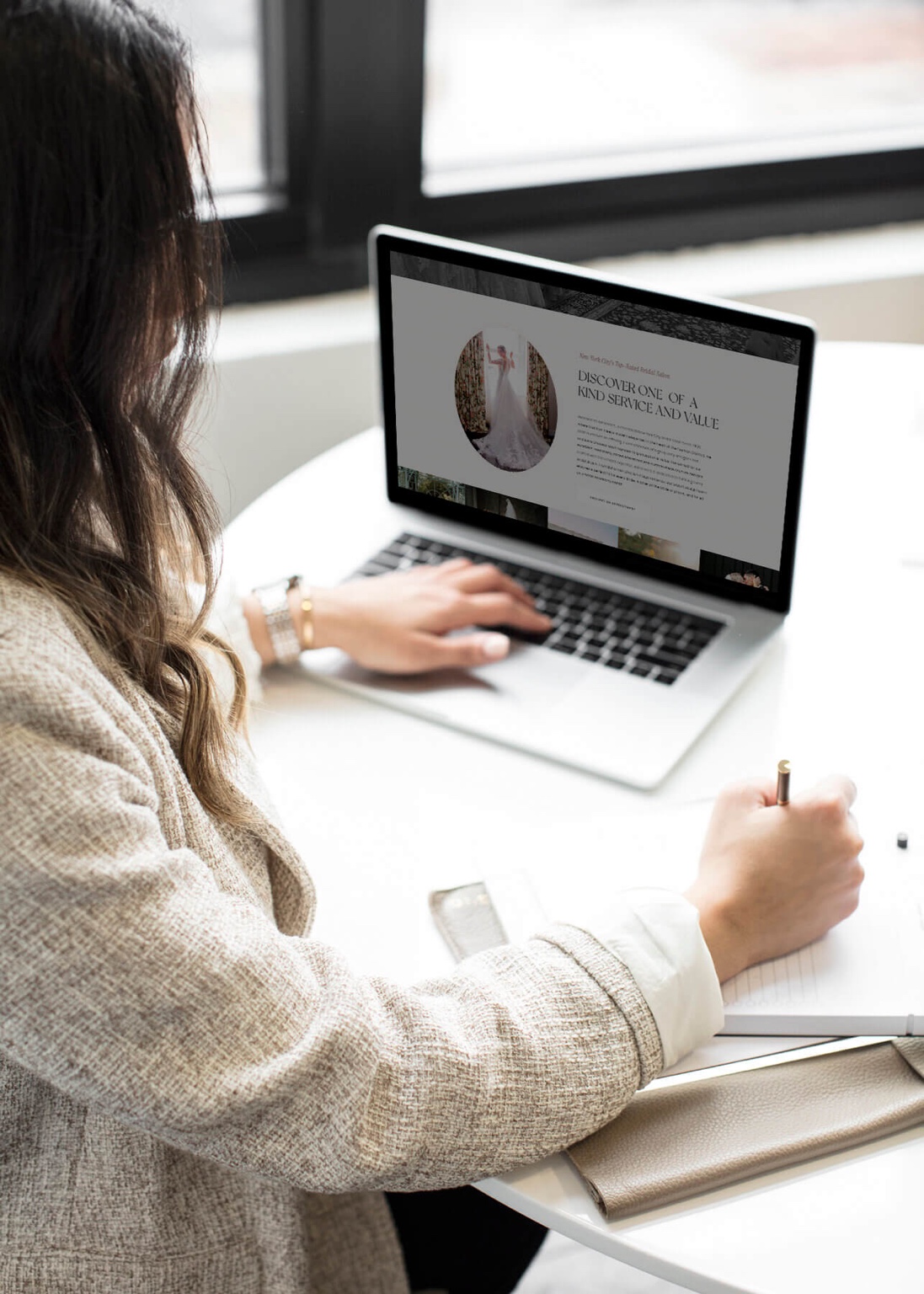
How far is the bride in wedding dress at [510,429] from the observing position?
1.05 metres

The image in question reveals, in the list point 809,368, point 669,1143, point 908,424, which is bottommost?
point 669,1143

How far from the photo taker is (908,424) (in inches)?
56.0

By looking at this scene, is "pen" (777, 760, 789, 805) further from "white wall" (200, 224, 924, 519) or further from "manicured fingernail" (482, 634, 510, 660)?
"white wall" (200, 224, 924, 519)

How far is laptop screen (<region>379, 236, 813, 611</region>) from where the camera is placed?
964mm

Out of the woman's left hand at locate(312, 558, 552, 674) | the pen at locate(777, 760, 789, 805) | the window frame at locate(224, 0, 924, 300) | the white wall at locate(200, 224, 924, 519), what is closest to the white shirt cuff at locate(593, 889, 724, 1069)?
the pen at locate(777, 760, 789, 805)

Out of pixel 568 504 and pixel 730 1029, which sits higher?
pixel 568 504

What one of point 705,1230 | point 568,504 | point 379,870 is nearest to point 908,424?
point 568,504

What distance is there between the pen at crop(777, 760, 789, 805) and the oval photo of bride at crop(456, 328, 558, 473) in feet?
1.15

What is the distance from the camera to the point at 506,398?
1.06m

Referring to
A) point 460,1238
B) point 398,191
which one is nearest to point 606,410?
point 460,1238

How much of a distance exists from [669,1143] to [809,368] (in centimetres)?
52

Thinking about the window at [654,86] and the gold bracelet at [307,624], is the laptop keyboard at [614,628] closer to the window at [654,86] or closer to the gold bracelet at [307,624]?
the gold bracelet at [307,624]

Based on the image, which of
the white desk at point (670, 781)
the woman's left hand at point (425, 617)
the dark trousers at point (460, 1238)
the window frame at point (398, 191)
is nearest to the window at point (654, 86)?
the window frame at point (398, 191)

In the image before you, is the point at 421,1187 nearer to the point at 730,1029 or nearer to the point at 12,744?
the point at 730,1029
